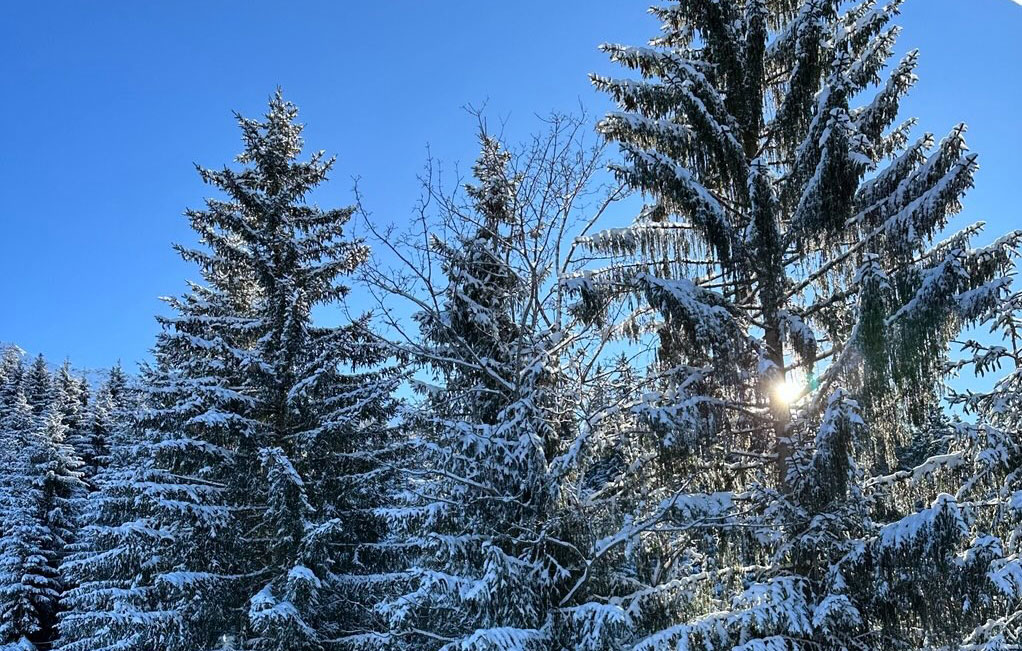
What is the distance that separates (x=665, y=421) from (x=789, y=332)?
1.76m

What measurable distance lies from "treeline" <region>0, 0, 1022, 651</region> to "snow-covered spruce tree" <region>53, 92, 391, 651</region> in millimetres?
76

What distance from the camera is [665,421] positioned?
6828 mm

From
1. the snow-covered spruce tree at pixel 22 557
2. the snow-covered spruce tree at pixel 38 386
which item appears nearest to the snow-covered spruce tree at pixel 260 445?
the snow-covered spruce tree at pixel 22 557

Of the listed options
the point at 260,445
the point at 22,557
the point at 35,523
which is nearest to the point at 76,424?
the point at 35,523

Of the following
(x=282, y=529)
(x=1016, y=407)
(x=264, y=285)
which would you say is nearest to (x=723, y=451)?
(x=1016, y=407)

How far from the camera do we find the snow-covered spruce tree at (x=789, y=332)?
6.02 meters

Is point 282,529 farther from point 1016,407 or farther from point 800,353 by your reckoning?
point 1016,407

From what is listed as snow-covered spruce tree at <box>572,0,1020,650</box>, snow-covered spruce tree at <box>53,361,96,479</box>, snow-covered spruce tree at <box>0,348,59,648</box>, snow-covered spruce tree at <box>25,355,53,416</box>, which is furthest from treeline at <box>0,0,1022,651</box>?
snow-covered spruce tree at <box>25,355,53,416</box>

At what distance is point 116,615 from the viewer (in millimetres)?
11586

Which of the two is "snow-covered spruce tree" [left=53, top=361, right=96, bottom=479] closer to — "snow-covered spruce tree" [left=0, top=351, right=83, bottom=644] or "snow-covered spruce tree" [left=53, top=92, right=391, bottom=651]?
"snow-covered spruce tree" [left=0, top=351, right=83, bottom=644]

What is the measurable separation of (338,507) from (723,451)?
797cm

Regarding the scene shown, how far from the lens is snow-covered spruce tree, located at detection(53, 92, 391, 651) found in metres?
11.6

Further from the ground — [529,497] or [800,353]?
[800,353]

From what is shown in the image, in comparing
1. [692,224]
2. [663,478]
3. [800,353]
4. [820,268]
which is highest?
[692,224]
